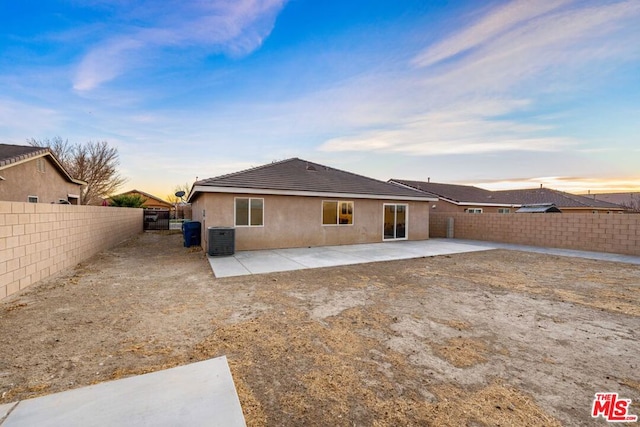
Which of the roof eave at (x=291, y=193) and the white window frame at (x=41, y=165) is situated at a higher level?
the white window frame at (x=41, y=165)

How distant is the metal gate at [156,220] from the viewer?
2098cm

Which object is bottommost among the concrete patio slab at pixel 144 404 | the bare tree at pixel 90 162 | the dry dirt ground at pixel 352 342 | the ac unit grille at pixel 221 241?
the dry dirt ground at pixel 352 342

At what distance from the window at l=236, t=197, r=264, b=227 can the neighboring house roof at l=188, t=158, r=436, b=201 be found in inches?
18.9

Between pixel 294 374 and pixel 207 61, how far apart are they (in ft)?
41.7

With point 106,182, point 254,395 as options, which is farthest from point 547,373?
point 106,182

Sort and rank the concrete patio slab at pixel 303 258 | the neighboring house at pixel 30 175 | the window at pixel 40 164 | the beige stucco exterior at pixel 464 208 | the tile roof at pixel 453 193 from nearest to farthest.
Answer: the concrete patio slab at pixel 303 258
the neighboring house at pixel 30 175
the window at pixel 40 164
the beige stucco exterior at pixel 464 208
the tile roof at pixel 453 193

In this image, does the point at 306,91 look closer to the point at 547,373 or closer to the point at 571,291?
the point at 571,291

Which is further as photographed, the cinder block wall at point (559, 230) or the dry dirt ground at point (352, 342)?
the cinder block wall at point (559, 230)

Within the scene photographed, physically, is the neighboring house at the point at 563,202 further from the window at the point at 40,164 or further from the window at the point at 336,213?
the window at the point at 40,164

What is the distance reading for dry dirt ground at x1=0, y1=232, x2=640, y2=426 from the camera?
235cm

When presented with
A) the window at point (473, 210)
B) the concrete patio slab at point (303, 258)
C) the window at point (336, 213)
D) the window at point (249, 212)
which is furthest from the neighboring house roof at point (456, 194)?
the window at point (249, 212)

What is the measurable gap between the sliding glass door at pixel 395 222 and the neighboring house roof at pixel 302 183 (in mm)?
682

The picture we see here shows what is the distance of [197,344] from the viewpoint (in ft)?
11.1

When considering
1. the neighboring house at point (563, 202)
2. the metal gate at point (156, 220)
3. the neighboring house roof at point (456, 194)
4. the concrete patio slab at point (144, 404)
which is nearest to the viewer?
the concrete patio slab at point (144, 404)
